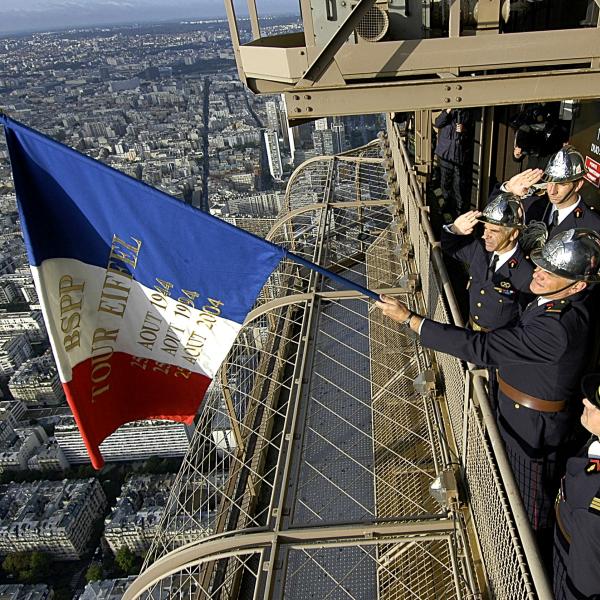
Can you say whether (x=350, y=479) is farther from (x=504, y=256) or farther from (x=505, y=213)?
(x=505, y=213)

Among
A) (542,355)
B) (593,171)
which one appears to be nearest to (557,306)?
(542,355)

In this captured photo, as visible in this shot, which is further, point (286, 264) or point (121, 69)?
point (121, 69)

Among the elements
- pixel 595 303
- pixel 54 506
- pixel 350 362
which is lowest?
pixel 54 506

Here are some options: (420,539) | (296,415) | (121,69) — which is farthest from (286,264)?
(121,69)

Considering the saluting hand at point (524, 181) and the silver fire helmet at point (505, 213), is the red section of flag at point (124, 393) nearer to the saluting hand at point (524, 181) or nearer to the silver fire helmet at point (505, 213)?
the silver fire helmet at point (505, 213)

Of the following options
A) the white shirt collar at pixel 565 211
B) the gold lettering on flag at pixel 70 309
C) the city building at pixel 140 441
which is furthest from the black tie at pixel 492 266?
the city building at pixel 140 441

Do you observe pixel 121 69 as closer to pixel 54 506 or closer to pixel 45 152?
pixel 54 506
